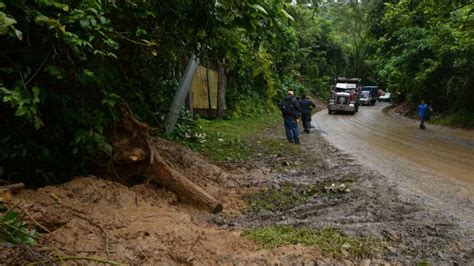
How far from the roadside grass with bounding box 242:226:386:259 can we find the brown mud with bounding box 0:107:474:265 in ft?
0.33

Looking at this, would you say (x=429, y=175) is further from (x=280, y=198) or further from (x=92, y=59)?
(x=92, y=59)

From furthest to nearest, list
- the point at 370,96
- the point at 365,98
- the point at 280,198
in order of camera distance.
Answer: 1. the point at 370,96
2. the point at 365,98
3. the point at 280,198

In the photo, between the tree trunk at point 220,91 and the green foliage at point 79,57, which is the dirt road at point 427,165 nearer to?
the green foliage at point 79,57

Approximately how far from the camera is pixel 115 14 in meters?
5.92

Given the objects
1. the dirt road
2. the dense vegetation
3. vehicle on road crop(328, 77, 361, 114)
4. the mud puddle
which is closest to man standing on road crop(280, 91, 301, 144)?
the dirt road

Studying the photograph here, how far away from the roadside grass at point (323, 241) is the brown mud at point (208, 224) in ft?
0.33

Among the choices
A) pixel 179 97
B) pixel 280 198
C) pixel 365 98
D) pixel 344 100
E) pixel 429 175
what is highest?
pixel 179 97

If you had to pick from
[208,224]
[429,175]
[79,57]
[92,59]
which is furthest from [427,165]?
[79,57]

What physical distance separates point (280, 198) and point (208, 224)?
181cm

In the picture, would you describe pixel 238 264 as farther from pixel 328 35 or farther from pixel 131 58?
pixel 328 35

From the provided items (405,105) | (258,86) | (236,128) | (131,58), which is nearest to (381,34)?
(405,105)

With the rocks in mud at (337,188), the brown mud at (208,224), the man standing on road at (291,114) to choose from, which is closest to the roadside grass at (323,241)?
the brown mud at (208,224)

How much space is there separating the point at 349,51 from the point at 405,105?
22654mm

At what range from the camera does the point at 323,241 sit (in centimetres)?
473
